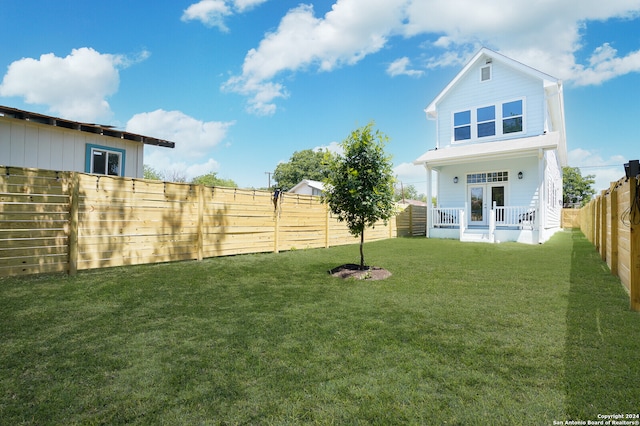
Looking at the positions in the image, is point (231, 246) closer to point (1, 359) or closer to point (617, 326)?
point (1, 359)

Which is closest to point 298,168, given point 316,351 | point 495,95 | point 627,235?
point 495,95

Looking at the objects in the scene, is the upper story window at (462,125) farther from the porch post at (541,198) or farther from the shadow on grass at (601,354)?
the shadow on grass at (601,354)

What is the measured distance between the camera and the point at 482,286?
17.5ft

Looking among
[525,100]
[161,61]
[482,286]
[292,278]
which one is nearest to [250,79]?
[161,61]

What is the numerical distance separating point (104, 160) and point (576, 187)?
48.1 m

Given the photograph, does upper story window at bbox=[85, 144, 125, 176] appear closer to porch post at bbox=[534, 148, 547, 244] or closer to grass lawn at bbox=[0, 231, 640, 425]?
grass lawn at bbox=[0, 231, 640, 425]

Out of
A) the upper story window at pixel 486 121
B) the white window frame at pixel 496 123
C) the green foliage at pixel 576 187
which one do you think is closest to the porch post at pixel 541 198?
the white window frame at pixel 496 123

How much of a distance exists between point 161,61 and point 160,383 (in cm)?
1554

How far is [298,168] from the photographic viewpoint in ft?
150

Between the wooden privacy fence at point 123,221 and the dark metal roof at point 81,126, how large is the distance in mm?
4187

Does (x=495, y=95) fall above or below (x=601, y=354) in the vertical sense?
above

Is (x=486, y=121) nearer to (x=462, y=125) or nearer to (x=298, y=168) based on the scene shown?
(x=462, y=125)

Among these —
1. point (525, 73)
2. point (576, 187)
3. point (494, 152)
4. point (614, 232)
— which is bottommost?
point (614, 232)

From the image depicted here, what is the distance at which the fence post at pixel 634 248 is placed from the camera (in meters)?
3.93
